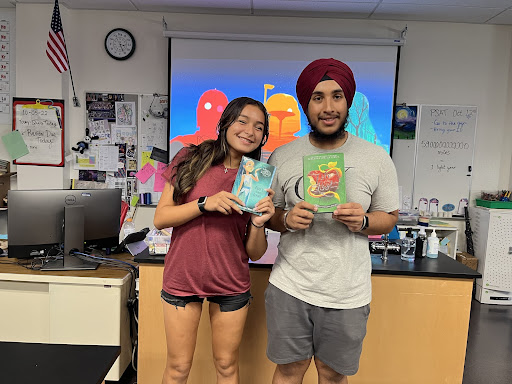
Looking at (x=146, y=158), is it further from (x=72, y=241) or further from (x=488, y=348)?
(x=488, y=348)

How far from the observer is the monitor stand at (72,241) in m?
2.05

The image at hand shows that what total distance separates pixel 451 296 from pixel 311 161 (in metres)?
1.11

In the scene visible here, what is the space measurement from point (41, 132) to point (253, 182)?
334cm

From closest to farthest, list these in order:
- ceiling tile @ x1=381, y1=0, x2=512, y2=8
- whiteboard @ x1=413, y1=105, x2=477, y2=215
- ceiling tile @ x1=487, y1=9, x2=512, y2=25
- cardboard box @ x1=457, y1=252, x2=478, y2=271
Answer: ceiling tile @ x1=381, y1=0, x2=512, y2=8 < ceiling tile @ x1=487, y1=9, x2=512, y2=25 < cardboard box @ x1=457, y1=252, x2=478, y2=271 < whiteboard @ x1=413, y1=105, x2=477, y2=215

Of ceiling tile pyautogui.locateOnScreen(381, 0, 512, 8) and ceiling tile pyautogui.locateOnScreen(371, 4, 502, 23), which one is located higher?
ceiling tile pyautogui.locateOnScreen(371, 4, 502, 23)

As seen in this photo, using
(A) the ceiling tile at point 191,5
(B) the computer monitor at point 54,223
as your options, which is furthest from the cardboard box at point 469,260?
(B) the computer monitor at point 54,223

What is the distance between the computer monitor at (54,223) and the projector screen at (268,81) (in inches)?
67.9

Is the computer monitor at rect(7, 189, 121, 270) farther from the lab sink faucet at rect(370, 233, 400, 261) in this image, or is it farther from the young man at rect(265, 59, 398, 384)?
the lab sink faucet at rect(370, 233, 400, 261)

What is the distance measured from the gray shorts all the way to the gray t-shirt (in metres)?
0.04

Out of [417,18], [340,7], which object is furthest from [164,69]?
[417,18]

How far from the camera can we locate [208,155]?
4.70 ft

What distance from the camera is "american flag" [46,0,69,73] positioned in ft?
11.0

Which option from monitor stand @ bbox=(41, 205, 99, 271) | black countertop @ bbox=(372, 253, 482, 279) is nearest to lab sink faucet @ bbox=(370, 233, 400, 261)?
black countertop @ bbox=(372, 253, 482, 279)

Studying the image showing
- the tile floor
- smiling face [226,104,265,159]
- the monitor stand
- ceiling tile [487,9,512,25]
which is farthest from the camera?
ceiling tile [487,9,512,25]
